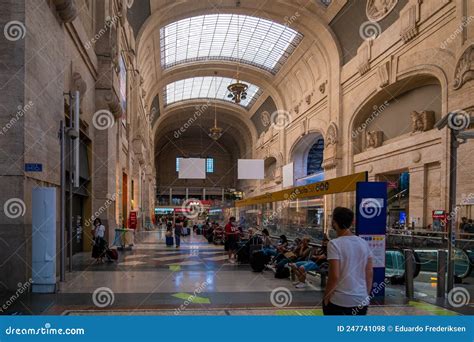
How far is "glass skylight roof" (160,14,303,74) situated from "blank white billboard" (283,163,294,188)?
9171 mm

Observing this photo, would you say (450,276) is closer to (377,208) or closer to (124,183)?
(377,208)

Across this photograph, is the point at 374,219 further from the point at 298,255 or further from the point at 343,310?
the point at 343,310

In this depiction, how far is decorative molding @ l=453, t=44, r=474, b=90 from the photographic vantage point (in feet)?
48.6

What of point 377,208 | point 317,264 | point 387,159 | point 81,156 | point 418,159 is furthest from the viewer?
point 387,159

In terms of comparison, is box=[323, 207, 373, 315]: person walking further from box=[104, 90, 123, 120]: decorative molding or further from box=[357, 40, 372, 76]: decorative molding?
box=[357, 40, 372, 76]: decorative molding

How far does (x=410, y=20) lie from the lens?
19.2 meters

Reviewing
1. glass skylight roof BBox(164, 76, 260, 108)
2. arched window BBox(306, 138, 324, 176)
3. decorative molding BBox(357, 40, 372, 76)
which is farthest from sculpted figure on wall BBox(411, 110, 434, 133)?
glass skylight roof BBox(164, 76, 260, 108)

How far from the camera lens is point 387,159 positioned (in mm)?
21797

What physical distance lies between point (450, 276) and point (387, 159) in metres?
15.2

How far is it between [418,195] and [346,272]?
17102mm

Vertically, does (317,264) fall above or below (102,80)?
below

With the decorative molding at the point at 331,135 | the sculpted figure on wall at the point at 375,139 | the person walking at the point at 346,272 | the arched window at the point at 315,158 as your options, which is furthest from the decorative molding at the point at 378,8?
the person walking at the point at 346,272

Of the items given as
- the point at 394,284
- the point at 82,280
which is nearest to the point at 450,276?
the point at 394,284

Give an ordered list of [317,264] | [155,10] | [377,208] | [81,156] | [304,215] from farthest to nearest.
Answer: [155,10] → [304,215] → [81,156] → [317,264] → [377,208]
